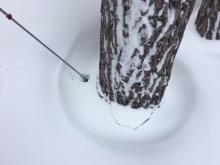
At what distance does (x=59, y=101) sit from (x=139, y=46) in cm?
32

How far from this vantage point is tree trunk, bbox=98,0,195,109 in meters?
0.85

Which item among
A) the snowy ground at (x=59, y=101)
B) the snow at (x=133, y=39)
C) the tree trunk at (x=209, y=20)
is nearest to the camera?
the snow at (x=133, y=39)

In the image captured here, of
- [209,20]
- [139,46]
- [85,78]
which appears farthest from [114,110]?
[209,20]

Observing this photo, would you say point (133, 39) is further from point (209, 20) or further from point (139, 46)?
point (209, 20)

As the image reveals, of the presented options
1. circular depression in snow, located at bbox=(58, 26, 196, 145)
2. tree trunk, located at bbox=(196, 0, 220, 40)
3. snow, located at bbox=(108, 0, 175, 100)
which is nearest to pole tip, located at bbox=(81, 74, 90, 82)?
circular depression in snow, located at bbox=(58, 26, 196, 145)

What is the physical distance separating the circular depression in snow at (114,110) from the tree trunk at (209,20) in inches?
5.4

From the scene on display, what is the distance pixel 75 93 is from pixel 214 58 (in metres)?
0.45

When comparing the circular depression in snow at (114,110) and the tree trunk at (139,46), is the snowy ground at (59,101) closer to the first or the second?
the circular depression in snow at (114,110)

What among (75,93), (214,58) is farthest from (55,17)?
(214,58)

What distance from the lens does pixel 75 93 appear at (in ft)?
3.81

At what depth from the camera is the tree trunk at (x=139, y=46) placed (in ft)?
2.78

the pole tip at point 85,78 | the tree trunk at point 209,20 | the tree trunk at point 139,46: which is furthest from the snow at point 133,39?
the tree trunk at point 209,20

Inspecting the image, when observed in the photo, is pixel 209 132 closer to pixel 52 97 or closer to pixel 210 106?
pixel 210 106

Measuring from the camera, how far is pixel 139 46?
3.07 feet
